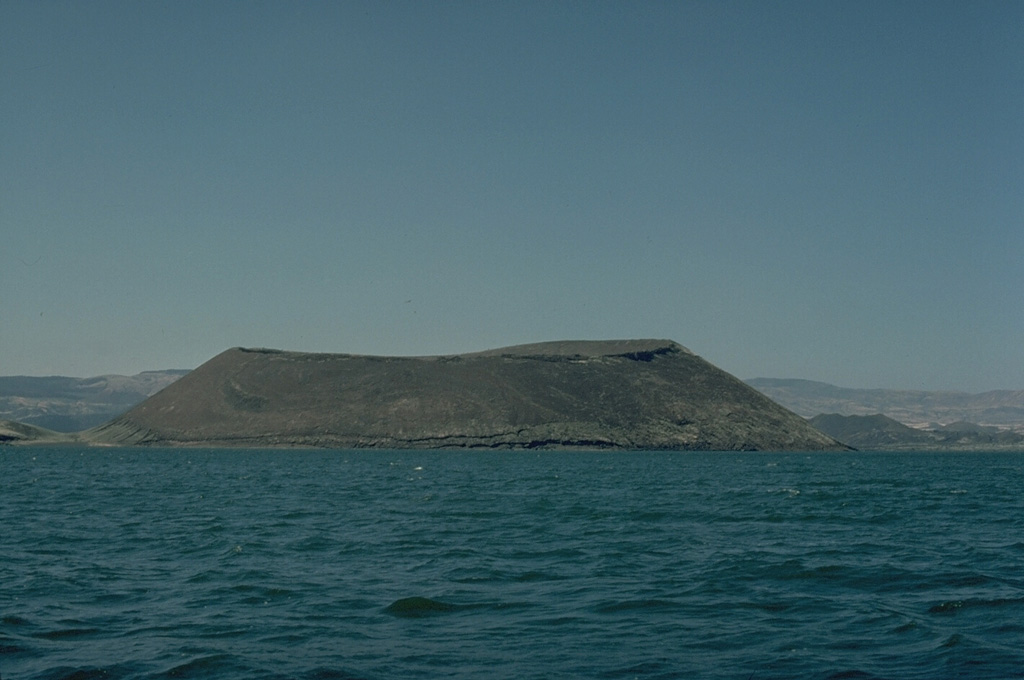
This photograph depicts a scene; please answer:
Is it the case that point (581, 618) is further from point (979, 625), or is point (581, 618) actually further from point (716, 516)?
point (716, 516)

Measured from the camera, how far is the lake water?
657 inches

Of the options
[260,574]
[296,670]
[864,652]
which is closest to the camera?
[296,670]

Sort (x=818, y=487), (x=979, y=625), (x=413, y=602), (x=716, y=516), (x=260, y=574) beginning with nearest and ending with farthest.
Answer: (x=979, y=625)
(x=413, y=602)
(x=260, y=574)
(x=716, y=516)
(x=818, y=487)

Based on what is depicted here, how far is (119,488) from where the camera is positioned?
61219mm

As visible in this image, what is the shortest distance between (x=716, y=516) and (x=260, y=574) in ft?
73.4

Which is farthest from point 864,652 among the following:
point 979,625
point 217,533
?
point 217,533

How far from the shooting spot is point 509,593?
2280 centimetres

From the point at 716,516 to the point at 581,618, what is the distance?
23.0 meters

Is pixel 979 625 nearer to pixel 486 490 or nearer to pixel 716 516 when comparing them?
pixel 716 516

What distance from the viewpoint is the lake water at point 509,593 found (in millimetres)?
16688

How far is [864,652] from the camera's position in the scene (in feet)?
56.5

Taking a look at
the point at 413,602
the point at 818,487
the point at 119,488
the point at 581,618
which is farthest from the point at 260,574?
the point at 818,487

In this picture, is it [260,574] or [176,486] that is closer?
[260,574]

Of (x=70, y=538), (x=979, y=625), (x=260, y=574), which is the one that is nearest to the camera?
(x=979, y=625)
